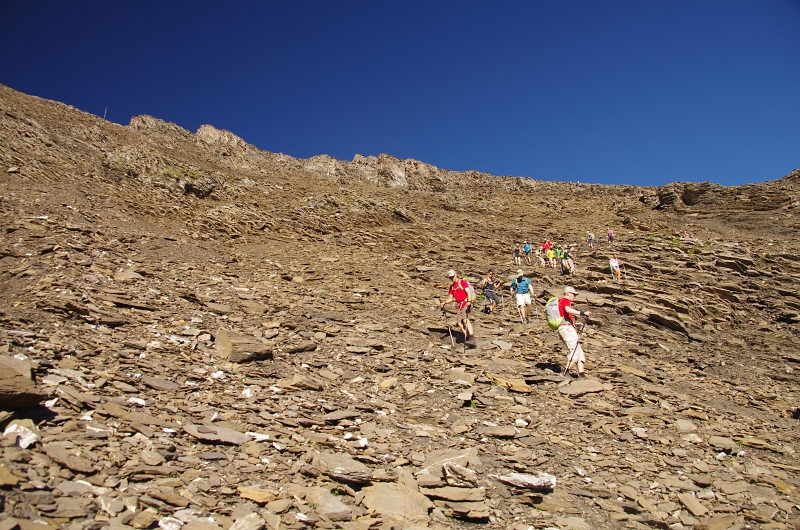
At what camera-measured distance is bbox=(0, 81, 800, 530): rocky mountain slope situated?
15.4 ft

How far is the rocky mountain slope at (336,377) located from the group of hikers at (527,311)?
50cm

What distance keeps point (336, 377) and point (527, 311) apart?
7.63 metres

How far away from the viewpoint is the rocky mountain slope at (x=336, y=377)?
15.4 ft

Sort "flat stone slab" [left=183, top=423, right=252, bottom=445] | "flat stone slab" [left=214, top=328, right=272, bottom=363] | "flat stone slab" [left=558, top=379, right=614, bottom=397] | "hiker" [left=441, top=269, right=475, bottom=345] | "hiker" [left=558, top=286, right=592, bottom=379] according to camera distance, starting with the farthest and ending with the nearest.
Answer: "hiker" [left=441, top=269, right=475, bottom=345] → "hiker" [left=558, top=286, right=592, bottom=379] → "flat stone slab" [left=558, top=379, right=614, bottom=397] → "flat stone slab" [left=214, top=328, right=272, bottom=363] → "flat stone slab" [left=183, top=423, right=252, bottom=445]

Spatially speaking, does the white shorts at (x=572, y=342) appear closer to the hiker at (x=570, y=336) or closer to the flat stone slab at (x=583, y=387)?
the hiker at (x=570, y=336)

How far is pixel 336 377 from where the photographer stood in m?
8.50

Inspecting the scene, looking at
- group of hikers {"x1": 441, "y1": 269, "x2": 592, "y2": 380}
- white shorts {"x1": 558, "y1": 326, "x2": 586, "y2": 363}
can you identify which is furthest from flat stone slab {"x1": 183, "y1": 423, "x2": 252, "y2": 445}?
white shorts {"x1": 558, "y1": 326, "x2": 586, "y2": 363}

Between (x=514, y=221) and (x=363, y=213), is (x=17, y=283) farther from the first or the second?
(x=514, y=221)

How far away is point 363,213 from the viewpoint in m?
23.8

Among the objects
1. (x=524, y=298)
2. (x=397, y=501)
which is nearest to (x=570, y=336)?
(x=524, y=298)

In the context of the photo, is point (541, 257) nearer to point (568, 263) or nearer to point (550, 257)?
point (550, 257)

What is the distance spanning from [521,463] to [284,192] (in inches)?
926

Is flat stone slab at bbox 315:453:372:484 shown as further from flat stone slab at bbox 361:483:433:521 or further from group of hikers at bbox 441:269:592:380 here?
group of hikers at bbox 441:269:592:380

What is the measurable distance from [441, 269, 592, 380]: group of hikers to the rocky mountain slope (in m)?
0.50
